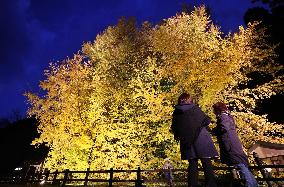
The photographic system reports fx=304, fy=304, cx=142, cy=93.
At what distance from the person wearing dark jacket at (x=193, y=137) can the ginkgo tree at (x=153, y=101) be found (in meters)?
9.95

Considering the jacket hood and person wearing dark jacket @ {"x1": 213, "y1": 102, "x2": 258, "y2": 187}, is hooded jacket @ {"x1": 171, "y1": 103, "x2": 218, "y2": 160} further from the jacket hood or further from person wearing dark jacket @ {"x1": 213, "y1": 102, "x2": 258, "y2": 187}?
person wearing dark jacket @ {"x1": 213, "y1": 102, "x2": 258, "y2": 187}

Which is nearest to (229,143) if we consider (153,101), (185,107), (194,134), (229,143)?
(229,143)

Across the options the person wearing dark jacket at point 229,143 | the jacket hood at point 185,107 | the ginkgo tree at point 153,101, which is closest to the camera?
the jacket hood at point 185,107

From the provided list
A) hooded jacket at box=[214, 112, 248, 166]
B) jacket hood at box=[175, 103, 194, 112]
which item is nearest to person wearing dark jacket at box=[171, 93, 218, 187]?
jacket hood at box=[175, 103, 194, 112]

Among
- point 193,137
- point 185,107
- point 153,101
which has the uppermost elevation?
point 153,101

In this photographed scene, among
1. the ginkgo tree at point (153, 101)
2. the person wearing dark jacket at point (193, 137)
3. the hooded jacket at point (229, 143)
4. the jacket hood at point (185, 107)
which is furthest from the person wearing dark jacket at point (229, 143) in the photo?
the ginkgo tree at point (153, 101)

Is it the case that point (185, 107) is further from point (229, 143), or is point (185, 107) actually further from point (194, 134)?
point (229, 143)

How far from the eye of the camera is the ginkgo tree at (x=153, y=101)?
1570 centimetres

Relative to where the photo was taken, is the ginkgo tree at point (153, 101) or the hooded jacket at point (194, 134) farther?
the ginkgo tree at point (153, 101)

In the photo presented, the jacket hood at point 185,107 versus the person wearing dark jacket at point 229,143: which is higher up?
the jacket hood at point 185,107

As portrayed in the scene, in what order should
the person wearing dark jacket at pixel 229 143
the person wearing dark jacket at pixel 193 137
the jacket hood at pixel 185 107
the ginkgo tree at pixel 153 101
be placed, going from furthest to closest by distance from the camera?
1. the ginkgo tree at pixel 153 101
2. the person wearing dark jacket at pixel 229 143
3. the jacket hood at pixel 185 107
4. the person wearing dark jacket at pixel 193 137

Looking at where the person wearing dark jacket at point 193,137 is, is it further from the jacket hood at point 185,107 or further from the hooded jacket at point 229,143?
the hooded jacket at point 229,143

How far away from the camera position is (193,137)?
18.3ft

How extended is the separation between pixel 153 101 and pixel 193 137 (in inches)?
432
